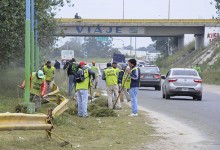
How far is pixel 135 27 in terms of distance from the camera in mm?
78000

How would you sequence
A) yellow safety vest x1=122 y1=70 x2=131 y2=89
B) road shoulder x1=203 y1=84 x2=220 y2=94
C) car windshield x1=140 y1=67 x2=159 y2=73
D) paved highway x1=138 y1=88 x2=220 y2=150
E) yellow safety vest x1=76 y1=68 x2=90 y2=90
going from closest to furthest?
paved highway x1=138 y1=88 x2=220 y2=150, yellow safety vest x1=76 y1=68 x2=90 y2=90, yellow safety vest x1=122 y1=70 x2=131 y2=89, car windshield x1=140 y1=67 x2=159 y2=73, road shoulder x1=203 y1=84 x2=220 y2=94

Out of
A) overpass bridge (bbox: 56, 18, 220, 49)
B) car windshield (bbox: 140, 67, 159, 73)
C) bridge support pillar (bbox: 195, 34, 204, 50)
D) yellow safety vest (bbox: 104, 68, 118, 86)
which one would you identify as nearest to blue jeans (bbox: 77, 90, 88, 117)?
yellow safety vest (bbox: 104, 68, 118, 86)

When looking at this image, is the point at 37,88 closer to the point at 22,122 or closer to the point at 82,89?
the point at 82,89

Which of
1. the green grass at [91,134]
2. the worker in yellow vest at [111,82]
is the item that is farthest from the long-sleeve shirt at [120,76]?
the green grass at [91,134]

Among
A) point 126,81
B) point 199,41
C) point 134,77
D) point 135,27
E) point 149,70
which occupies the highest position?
point 135,27

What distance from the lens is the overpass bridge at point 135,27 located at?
76.3 metres

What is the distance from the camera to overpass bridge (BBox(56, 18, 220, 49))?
3004 inches

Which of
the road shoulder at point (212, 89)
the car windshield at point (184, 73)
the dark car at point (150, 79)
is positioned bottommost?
the road shoulder at point (212, 89)

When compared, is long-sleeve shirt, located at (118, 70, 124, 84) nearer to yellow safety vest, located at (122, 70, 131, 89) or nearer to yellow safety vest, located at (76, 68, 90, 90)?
yellow safety vest, located at (122, 70, 131, 89)

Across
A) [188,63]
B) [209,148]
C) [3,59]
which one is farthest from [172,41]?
[209,148]

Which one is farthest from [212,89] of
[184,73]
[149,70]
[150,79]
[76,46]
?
[76,46]

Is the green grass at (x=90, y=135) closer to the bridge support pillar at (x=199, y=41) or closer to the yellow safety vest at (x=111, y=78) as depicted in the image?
the yellow safety vest at (x=111, y=78)

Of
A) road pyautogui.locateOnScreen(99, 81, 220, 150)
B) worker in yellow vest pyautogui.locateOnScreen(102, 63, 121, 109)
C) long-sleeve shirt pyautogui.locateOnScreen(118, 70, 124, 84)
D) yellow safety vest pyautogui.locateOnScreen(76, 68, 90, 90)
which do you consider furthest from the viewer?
long-sleeve shirt pyautogui.locateOnScreen(118, 70, 124, 84)

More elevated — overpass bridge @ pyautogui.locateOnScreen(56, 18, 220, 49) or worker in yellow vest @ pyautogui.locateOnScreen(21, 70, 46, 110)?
overpass bridge @ pyautogui.locateOnScreen(56, 18, 220, 49)
